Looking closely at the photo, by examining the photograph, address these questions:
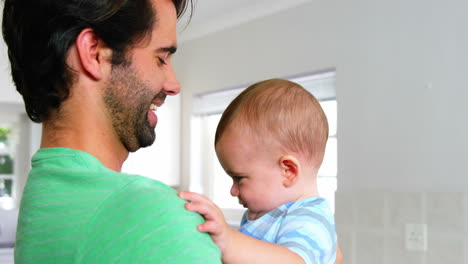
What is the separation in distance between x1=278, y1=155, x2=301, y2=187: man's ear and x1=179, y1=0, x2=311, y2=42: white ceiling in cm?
252

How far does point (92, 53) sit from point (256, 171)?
47 centimetres

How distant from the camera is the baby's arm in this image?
79 cm

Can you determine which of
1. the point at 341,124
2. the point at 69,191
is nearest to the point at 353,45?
the point at 341,124

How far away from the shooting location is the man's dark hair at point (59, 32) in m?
0.88

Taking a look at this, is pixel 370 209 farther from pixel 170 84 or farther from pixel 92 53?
pixel 92 53

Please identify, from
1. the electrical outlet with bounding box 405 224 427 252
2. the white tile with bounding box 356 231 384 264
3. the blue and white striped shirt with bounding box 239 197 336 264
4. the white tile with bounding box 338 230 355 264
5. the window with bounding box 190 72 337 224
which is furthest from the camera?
the window with bounding box 190 72 337 224

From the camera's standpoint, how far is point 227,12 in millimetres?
4094

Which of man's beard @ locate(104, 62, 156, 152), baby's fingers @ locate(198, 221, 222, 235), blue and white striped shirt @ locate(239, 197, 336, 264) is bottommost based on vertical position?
blue and white striped shirt @ locate(239, 197, 336, 264)

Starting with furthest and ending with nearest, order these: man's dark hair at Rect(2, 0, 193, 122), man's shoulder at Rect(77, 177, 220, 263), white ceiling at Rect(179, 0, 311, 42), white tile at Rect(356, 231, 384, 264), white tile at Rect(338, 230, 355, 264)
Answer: white ceiling at Rect(179, 0, 311, 42) → white tile at Rect(338, 230, 355, 264) → white tile at Rect(356, 231, 384, 264) → man's dark hair at Rect(2, 0, 193, 122) → man's shoulder at Rect(77, 177, 220, 263)

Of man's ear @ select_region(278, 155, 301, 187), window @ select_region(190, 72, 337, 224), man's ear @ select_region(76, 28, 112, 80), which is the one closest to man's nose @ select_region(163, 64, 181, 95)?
man's ear @ select_region(76, 28, 112, 80)

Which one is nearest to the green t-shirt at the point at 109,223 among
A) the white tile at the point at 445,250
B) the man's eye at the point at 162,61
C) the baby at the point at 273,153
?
the man's eye at the point at 162,61

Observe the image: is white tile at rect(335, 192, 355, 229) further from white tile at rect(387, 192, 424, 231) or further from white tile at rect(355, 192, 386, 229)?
white tile at rect(387, 192, 424, 231)

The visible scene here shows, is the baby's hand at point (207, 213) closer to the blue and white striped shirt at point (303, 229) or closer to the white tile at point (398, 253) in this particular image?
the blue and white striped shirt at point (303, 229)

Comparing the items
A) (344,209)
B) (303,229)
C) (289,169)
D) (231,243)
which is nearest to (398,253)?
(344,209)
